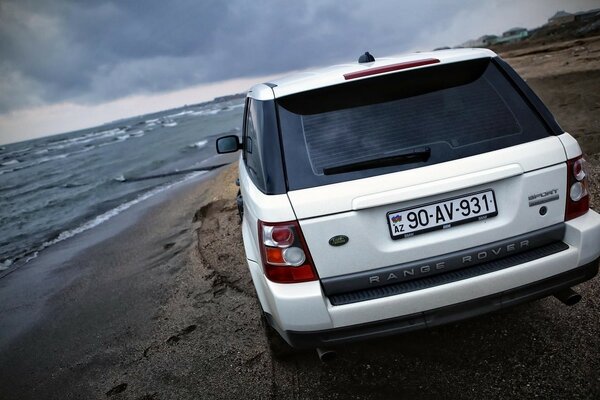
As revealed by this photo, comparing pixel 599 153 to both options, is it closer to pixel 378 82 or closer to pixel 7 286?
pixel 378 82

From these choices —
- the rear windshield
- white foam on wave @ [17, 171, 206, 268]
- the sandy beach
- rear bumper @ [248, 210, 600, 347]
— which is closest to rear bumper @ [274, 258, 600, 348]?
rear bumper @ [248, 210, 600, 347]

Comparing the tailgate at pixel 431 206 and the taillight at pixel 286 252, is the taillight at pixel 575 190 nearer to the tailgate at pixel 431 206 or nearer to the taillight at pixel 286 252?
the tailgate at pixel 431 206

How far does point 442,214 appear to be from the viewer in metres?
2.05

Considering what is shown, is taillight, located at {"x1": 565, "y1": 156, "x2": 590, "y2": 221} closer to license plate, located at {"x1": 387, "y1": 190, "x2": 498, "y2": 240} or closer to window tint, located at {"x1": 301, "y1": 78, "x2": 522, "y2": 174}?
window tint, located at {"x1": 301, "y1": 78, "x2": 522, "y2": 174}

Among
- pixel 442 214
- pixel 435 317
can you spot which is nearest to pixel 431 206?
pixel 442 214

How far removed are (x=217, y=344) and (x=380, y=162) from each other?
228cm

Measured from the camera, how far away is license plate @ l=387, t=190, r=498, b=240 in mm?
2021

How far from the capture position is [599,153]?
569 centimetres

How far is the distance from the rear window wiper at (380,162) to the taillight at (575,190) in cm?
78

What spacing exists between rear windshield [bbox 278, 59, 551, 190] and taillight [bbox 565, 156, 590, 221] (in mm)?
239

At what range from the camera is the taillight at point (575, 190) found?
7.08 feet

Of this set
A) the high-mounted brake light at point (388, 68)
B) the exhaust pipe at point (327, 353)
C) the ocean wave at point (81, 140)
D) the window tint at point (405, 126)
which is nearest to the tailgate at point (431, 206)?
the window tint at point (405, 126)

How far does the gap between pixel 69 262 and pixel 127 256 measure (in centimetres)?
149

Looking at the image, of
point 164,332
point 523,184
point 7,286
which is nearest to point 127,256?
point 7,286
